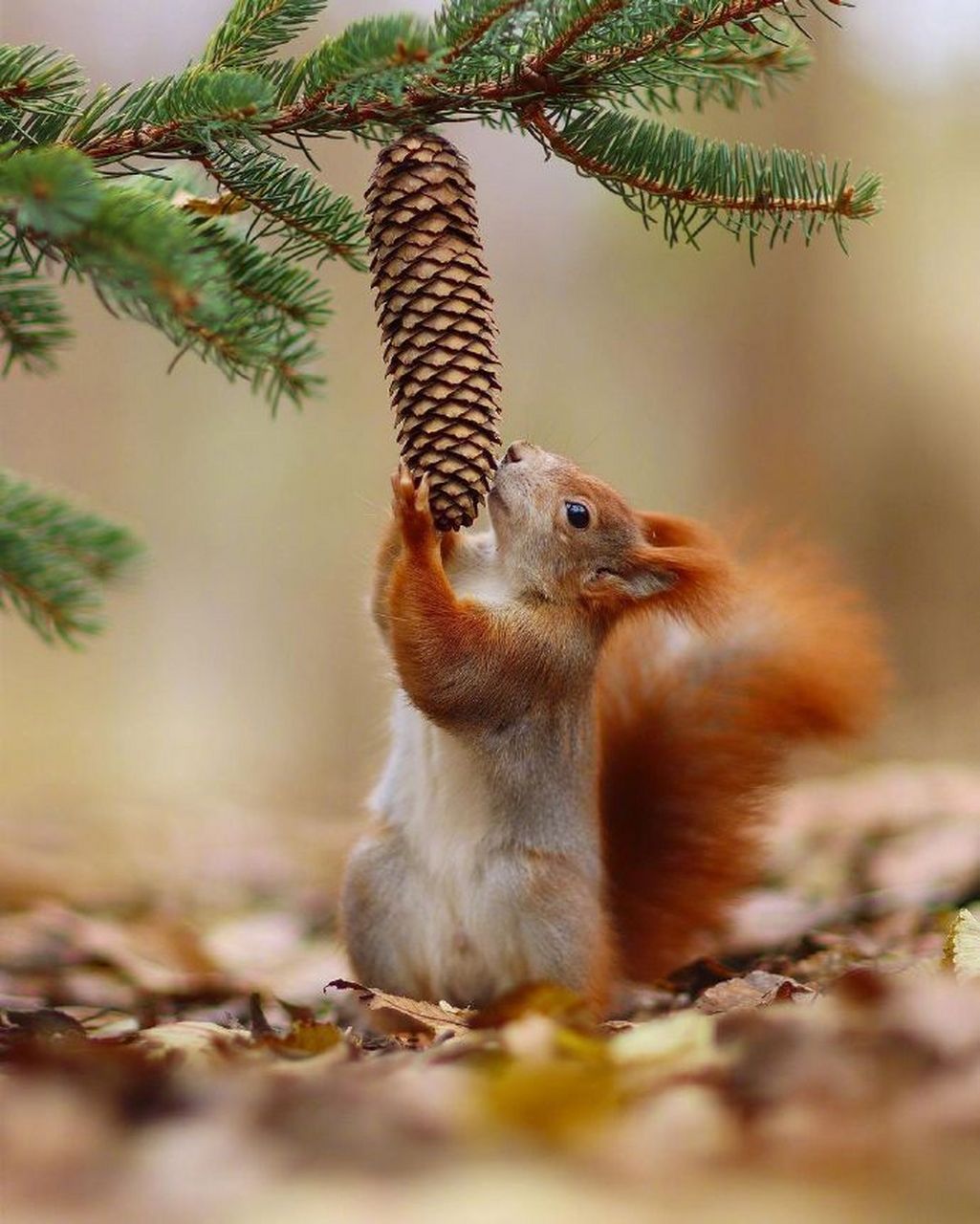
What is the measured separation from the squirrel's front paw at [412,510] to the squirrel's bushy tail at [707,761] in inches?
15.0

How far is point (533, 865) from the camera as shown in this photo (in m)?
1.60

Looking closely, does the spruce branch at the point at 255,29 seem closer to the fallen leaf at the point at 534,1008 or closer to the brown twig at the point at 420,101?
the brown twig at the point at 420,101

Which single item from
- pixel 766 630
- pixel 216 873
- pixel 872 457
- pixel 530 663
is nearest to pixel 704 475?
pixel 872 457

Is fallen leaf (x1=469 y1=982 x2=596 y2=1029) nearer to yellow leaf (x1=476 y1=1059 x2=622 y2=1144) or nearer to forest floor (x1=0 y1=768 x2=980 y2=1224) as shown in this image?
forest floor (x1=0 y1=768 x2=980 y2=1224)

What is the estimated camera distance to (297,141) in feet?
4.22

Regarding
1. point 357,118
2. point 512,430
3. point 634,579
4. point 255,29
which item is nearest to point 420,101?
point 357,118

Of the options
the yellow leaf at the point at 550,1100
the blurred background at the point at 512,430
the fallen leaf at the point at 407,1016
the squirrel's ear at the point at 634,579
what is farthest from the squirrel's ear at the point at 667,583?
the blurred background at the point at 512,430

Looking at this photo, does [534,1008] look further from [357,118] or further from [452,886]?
[357,118]

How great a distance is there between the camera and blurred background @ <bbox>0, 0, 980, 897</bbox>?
4.39m

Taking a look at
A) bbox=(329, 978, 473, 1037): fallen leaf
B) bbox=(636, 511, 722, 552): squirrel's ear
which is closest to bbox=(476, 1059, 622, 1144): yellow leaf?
bbox=(329, 978, 473, 1037): fallen leaf

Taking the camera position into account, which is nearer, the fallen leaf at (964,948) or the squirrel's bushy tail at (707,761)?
the fallen leaf at (964,948)

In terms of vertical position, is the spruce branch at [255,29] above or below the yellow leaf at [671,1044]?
above

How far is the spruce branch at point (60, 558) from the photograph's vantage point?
A: 1.08 metres

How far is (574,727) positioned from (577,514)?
0.27 metres
